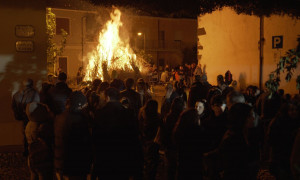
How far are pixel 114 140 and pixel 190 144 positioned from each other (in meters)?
1.10

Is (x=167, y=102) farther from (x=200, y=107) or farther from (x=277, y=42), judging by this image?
(x=277, y=42)

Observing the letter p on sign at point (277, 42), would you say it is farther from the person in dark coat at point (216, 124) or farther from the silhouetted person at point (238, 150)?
the silhouetted person at point (238, 150)

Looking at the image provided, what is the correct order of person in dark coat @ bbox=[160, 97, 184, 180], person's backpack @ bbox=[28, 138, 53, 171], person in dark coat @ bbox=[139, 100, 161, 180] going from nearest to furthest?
person's backpack @ bbox=[28, 138, 53, 171]
person in dark coat @ bbox=[160, 97, 184, 180]
person in dark coat @ bbox=[139, 100, 161, 180]

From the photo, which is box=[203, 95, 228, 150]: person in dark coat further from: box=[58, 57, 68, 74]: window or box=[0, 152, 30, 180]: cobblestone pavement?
box=[58, 57, 68, 74]: window

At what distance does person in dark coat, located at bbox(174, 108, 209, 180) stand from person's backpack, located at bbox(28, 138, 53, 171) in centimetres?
180

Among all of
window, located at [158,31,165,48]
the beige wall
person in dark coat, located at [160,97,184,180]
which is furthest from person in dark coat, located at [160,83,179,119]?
window, located at [158,31,165,48]

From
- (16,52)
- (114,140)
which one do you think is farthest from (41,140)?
(16,52)

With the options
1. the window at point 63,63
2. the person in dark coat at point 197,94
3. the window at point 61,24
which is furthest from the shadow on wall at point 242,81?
the window at point 61,24

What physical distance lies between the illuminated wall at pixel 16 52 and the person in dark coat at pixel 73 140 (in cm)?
484

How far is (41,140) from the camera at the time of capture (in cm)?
473

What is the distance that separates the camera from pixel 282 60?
15.7 ft

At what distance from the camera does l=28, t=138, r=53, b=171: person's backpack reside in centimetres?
471

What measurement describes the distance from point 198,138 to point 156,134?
117 centimetres

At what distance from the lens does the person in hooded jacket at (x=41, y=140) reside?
15.5 ft
